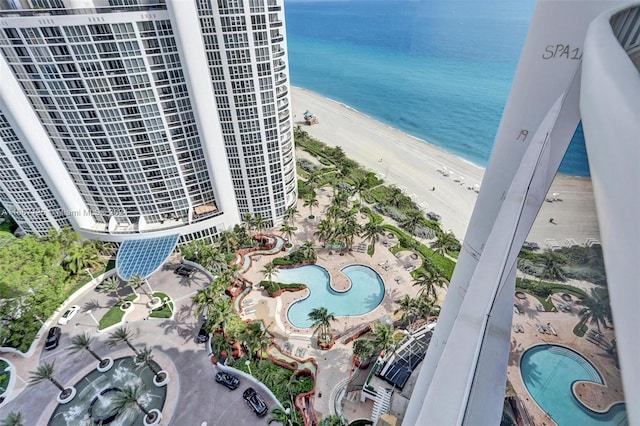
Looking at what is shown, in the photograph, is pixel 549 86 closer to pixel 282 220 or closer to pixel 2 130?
pixel 282 220

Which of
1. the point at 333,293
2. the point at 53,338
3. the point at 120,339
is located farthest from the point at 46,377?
the point at 333,293

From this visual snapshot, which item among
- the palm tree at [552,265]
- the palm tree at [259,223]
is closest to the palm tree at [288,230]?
the palm tree at [259,223]

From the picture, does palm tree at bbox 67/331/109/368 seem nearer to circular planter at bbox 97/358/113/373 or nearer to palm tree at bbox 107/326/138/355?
circular planter at bbox 97/358/113/373

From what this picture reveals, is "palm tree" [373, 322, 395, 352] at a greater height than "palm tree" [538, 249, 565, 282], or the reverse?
"palm tree" [538, 249, 565, 282]

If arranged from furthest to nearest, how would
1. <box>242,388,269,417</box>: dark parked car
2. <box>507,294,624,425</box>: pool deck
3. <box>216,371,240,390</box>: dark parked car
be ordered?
1. <box>216,371,240,390</box>: dark parked car
2. <box>242,388,269,417</box>: dark parked car
3. <box>507,294,624,425</box>: pool deck

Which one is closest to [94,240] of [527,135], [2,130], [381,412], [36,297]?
[36,297]

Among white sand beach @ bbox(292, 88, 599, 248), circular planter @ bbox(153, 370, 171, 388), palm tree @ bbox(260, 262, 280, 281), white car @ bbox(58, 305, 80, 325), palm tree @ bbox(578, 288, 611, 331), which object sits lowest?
white sand beach @ bbox(292, 88, 599, 248)

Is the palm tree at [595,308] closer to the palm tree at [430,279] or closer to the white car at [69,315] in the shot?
the palm tree at [430,279]

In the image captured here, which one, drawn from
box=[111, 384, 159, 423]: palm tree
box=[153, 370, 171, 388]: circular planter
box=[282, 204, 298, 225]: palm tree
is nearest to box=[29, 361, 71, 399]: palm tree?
box=[111, 384, 159, 423]: palm tree
